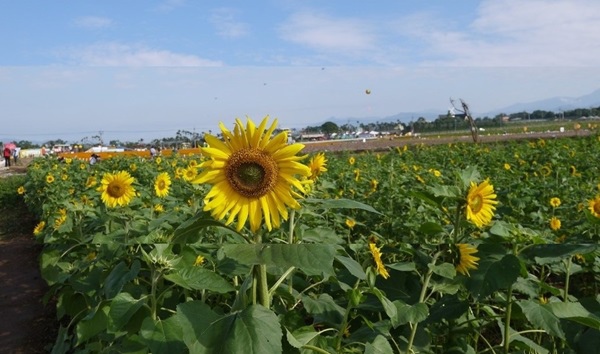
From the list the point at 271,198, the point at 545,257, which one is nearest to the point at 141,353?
the point at 271,198

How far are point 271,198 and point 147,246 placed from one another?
3.28 ft

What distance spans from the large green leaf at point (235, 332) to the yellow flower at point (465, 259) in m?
0.77

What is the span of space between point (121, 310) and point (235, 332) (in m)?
0.51

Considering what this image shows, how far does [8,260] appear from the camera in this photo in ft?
23.3

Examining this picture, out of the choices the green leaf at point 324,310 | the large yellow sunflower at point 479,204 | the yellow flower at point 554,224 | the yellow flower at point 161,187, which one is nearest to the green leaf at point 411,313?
the green leaf at point 324,310

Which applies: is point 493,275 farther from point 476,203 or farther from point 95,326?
point 95,326

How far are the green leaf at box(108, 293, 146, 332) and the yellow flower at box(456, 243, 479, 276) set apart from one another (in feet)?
3.14

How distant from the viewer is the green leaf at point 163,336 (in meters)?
1.55

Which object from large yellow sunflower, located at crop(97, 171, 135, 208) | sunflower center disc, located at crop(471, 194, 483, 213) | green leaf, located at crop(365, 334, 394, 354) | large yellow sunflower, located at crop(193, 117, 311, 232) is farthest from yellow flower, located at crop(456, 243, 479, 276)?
large yellow sunflower, located at crop(97, 171, 135, 208)

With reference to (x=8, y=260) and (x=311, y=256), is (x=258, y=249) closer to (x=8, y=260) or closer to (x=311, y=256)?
(x=311, y=256)

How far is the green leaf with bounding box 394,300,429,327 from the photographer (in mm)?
1751

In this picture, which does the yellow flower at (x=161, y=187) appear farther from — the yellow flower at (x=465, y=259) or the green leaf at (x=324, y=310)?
the yellow flower at (x=465, y=259)

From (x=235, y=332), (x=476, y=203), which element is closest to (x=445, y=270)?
(x=476, y=203)

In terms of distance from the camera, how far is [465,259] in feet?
6.19
